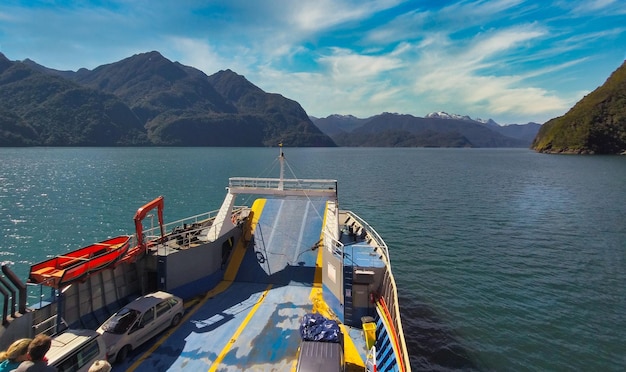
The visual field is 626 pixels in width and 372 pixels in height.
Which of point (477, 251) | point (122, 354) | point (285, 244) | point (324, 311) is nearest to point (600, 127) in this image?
point (477, 251)

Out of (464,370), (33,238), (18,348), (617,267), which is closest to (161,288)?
(18,348)

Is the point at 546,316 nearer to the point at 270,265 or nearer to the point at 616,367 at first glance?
the point at 616,367

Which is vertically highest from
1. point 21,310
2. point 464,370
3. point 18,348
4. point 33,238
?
point 18,348

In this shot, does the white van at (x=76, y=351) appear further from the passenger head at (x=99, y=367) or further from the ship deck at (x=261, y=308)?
the passenger head at (x=99, y=367)

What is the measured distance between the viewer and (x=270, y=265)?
2059 centimetres

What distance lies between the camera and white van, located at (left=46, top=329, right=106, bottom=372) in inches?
401

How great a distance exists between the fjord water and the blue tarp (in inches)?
287

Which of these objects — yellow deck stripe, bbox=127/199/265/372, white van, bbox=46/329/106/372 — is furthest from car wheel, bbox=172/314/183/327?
white van, bbox=46/329/106/372

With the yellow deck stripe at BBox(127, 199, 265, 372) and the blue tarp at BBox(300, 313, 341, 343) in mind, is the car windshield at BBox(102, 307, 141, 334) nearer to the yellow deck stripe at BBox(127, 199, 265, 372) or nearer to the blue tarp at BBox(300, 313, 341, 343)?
the yellow deck stripe at BBox(127, 199, 265, 372)

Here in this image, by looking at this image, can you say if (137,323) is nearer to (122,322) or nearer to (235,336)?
(122,322)

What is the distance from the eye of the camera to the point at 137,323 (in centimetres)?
1330

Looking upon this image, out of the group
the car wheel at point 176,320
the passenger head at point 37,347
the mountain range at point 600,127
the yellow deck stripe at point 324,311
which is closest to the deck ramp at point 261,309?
the yellow deck stripe at point 324,311

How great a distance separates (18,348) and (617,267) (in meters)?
39.2

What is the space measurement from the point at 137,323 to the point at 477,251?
29954 mm
